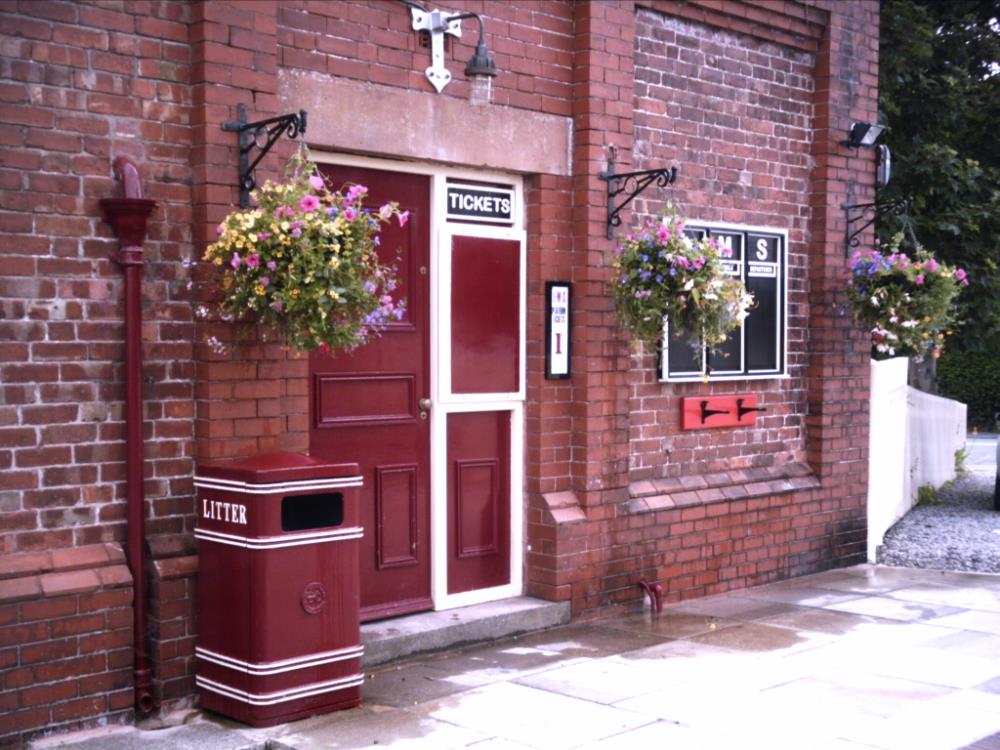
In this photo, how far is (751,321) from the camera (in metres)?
9.40

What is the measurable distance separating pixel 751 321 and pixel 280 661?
16.8 ft

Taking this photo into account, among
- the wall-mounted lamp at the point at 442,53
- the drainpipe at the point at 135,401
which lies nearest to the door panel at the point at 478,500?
the wall-mounted lamp at the point at 442,53

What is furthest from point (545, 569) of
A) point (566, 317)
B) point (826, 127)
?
point (826, 127)

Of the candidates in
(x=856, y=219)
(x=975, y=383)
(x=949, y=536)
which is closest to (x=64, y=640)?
(x=856, y=219)

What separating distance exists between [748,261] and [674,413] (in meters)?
1.46

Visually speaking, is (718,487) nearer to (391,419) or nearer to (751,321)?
(751,321)

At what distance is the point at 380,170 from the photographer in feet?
23.3

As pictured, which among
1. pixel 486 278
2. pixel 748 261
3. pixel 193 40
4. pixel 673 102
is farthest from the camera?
pixel 748 261

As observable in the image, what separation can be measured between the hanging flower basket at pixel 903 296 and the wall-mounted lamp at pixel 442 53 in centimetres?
386

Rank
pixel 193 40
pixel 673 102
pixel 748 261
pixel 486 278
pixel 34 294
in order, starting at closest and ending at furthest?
1. pixel 34 294
2. pixel 193 40
3. pixel 486 278
4. pixel 673 102
5. pixel 748 261

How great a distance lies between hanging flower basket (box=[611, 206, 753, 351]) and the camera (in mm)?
7551

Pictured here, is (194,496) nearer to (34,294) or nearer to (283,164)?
(34,294)

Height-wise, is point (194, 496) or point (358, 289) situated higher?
point (358, 289)

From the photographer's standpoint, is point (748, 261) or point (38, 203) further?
point (748, 261)
